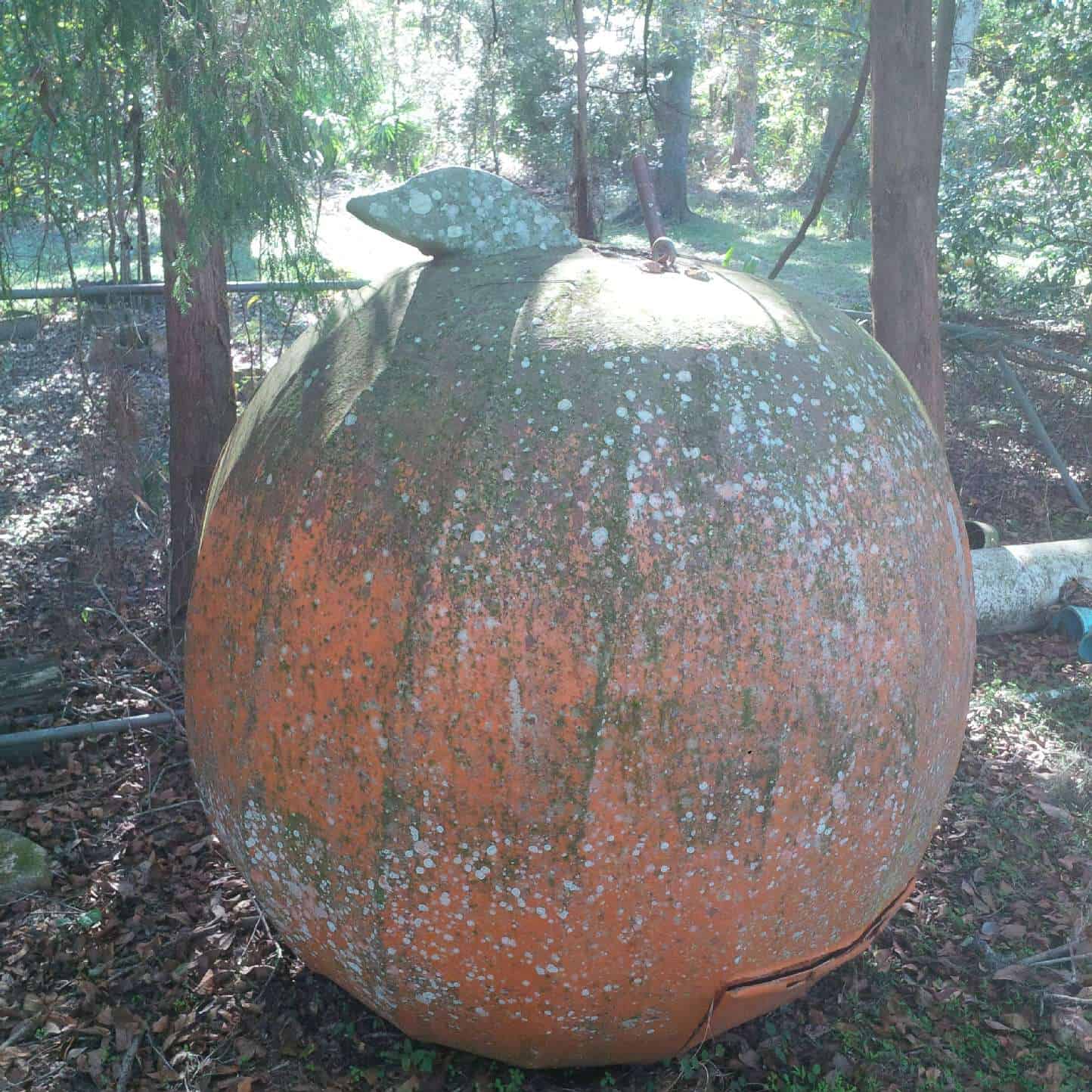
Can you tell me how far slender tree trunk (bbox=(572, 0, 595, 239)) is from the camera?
4406 mm

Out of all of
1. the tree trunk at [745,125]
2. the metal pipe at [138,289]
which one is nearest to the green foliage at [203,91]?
the metal pipe at [138,289]

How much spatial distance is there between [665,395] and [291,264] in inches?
65.8

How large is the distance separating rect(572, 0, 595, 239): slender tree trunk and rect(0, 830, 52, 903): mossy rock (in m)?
3.27

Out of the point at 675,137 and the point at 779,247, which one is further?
the point at 675,137

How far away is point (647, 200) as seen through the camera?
3.18 metres

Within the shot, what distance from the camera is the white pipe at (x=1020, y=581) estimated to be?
6145 mm

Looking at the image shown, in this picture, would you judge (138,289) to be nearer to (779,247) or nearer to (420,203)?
(420,203)

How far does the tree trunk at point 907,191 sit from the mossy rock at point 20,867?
4.75 meters

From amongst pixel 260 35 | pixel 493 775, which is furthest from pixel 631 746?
pixel 260 35

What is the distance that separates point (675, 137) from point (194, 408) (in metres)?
13.4

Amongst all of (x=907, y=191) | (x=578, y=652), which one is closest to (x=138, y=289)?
(x=907, y=191)

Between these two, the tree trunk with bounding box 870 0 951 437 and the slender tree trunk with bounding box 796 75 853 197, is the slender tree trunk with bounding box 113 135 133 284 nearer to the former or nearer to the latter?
the tree trunk with bounding box 870 0 951 437

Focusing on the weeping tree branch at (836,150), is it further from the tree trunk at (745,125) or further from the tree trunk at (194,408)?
the tree trunk at (745,125)

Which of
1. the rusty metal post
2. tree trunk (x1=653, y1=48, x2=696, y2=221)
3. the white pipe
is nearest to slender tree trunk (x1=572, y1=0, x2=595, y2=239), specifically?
the rusty metal post
